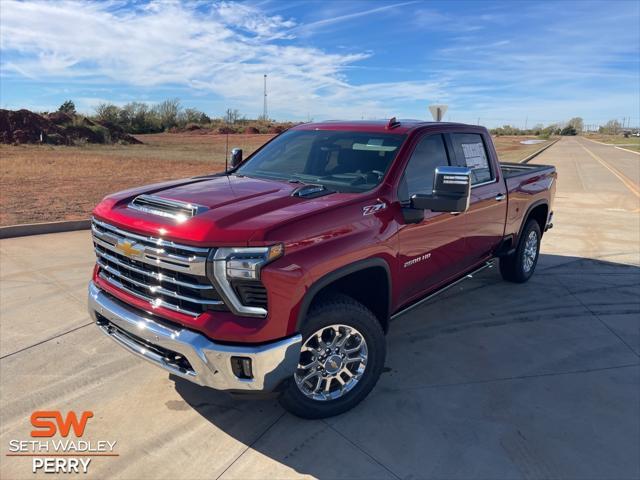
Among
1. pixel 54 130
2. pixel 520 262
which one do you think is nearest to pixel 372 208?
pixel 520 262

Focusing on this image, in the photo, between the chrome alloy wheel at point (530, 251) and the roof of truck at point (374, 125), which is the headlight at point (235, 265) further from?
the chrome alloy wheel at point (530, 251)

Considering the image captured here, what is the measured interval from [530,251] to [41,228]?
7456mm

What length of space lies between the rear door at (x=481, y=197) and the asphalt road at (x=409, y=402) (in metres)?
0.78

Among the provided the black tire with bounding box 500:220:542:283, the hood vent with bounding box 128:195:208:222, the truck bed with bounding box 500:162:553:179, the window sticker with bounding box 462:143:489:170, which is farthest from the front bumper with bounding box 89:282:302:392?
the truck bed with bounding box 500:162:553:179

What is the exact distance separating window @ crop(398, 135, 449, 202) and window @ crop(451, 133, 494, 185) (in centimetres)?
31

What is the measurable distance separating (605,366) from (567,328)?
2.50 feet

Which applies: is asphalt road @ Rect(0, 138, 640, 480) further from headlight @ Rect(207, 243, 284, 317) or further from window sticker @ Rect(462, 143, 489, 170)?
window sticker @ Rect(462, 143, 489, 170)

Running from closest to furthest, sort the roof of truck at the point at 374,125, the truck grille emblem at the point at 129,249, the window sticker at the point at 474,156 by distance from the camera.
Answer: the truck grille emblem at the point at 129,249
the roof of truck at the point at 374,125
the window sticker at the point at 474,156

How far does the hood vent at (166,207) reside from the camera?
2.91 m

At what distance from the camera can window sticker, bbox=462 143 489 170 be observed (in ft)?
15.5

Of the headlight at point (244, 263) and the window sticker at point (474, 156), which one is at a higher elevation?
the window sticker at point (474, 156)

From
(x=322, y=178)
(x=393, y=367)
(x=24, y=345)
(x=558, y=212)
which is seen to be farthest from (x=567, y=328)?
(x=558, y=212)

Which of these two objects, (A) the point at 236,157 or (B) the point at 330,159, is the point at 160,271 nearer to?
(B) the point at 330,159

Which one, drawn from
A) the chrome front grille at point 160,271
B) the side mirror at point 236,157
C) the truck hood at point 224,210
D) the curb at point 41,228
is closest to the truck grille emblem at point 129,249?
the chrome front grille at point 160,271
